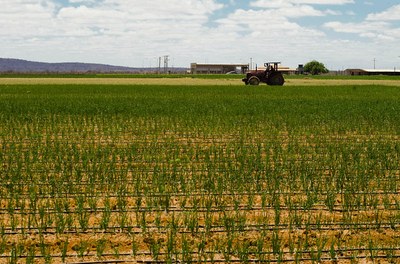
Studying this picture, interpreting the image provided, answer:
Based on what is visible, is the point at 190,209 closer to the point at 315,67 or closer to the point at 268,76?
the point at 268,76

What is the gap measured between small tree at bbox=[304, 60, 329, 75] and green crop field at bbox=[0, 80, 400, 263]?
16516 centimetres

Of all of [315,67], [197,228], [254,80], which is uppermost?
[315,67]

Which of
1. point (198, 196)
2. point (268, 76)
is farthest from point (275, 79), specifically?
point (198, 196)

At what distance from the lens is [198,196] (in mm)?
8383

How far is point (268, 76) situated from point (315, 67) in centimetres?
13513

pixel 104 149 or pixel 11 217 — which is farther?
pixel 104 149

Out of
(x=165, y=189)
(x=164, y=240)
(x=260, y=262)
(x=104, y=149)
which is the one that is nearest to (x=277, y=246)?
(x=260, y=262)

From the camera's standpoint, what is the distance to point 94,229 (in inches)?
266

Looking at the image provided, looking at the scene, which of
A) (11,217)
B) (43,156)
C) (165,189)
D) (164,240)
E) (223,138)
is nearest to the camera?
(164,240)

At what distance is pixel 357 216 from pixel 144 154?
603 cm

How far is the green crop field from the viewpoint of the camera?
20.0 feet

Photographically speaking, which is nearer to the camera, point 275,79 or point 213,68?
point 275,79

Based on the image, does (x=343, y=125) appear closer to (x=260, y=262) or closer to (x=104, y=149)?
(x=104, y=149)

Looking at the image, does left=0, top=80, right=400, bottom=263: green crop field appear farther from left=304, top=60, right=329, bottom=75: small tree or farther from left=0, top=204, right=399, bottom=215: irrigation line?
left=304, top=60, right=329, bottom=75: small tree
